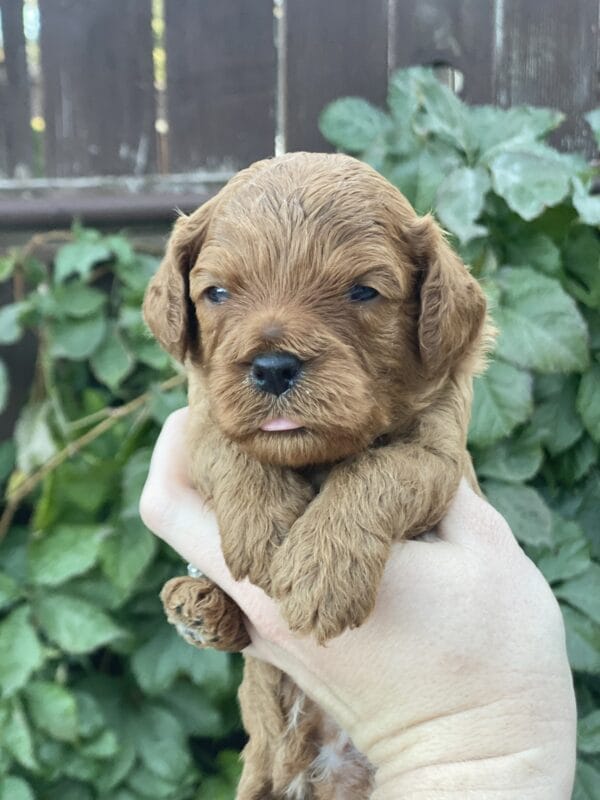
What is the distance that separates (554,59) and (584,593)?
7.02 feet

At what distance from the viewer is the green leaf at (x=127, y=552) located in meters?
2.56

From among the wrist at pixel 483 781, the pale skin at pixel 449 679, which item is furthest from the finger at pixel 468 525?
the wrist at pixel 483 781

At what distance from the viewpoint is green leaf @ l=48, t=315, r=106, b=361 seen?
2.84m

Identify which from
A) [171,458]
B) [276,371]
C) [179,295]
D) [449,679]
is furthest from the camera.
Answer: [171,458]

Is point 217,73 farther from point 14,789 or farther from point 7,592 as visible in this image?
point 14,789

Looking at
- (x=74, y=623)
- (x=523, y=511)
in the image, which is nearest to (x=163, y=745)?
(x=74, y=623)

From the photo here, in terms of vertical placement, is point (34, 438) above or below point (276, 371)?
below

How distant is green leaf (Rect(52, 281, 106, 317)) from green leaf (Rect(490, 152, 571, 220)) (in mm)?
1460

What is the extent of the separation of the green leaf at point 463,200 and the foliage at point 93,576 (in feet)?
3.53

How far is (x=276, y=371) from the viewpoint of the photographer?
1375 mm

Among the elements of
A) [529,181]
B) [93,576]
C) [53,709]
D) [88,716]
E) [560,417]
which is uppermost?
[529,181]

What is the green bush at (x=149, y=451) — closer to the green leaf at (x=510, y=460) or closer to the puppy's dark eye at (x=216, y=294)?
the green leaf at (x=510, y=460)

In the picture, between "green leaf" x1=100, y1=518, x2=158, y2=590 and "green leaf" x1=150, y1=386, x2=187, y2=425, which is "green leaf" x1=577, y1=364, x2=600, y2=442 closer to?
"green leaf" x1=150, y1=386, x2=187, y2=425

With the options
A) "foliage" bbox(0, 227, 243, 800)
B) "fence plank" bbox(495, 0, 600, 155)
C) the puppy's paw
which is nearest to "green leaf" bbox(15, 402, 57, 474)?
"foliage" bbox(0, 227, 243, 800)
